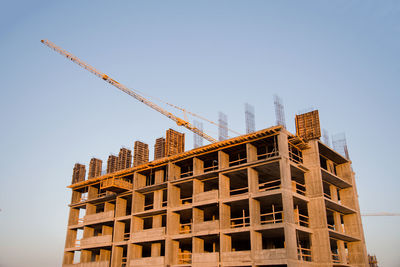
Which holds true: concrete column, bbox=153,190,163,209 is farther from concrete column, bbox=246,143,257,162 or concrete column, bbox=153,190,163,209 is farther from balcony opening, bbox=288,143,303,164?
balcony opening, bbox=288,143,303,164

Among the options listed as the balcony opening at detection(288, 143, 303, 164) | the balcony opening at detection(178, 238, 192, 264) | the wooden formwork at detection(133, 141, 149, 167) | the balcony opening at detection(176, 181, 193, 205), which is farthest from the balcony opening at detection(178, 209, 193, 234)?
the balcony opening at detection(288, 143, 303, 164)

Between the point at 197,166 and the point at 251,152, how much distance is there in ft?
22.7

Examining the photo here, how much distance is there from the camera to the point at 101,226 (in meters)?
53.0

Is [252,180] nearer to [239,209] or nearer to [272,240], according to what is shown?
[239,209]

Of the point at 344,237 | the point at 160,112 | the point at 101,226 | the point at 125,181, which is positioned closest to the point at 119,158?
Answer: the point at 125,181

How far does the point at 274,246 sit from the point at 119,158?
23.0 meters

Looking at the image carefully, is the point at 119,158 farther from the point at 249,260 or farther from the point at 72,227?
the point at 249,260

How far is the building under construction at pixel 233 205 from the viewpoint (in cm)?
3659

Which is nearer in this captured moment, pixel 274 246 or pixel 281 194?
pixel 281 194

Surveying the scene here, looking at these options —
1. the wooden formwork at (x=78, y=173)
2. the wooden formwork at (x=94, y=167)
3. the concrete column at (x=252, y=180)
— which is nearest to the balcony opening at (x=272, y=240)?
the concrete column at (x=252, y=180)

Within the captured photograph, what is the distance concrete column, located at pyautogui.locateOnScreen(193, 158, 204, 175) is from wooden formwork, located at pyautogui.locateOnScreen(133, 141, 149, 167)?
950 centimetres

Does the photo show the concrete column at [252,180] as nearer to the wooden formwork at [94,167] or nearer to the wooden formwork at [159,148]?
the wooden formwork at [159,148]

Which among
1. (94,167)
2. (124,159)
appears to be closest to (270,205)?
(124,159)

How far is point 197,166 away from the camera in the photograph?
43750 millimetres
